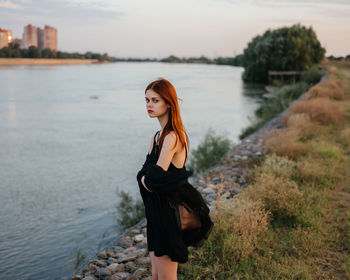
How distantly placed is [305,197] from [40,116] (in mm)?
18316

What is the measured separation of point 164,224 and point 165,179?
334 millimetres

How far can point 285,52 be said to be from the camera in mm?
47688

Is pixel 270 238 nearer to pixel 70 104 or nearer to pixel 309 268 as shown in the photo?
pixel 309 268

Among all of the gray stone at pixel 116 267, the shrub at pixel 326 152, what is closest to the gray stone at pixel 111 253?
the gray stone at pixel 116 267

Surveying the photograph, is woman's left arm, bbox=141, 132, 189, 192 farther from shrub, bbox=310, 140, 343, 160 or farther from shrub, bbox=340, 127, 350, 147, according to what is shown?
shrub, bbox=340, 127, 350, 147

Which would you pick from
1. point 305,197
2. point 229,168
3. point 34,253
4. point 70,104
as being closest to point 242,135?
point 229,168

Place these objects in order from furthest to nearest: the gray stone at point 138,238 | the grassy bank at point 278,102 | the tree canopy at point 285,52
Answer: the tree canopy at point 285,52
the grassy bank at point 278,102
the gray stone at point 138,238

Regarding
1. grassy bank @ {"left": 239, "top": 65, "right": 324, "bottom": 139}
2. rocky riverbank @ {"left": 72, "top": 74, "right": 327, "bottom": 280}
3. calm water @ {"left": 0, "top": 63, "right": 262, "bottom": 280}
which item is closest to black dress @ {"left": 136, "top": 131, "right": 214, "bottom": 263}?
rocky riverbank @ {"left": 72, "top": 74, "right": 327, "bottom": 280}

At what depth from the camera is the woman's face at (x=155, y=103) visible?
7.61 feet

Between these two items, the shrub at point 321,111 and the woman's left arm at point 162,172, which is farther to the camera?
the shrub at point 321,111

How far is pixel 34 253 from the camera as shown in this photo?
237 inches

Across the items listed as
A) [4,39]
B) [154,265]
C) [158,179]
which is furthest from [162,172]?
[4,39]

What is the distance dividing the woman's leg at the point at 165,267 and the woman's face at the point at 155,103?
40.4 inches

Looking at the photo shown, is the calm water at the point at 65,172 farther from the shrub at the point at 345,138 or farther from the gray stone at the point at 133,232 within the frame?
the shrub at the point at 345,138
